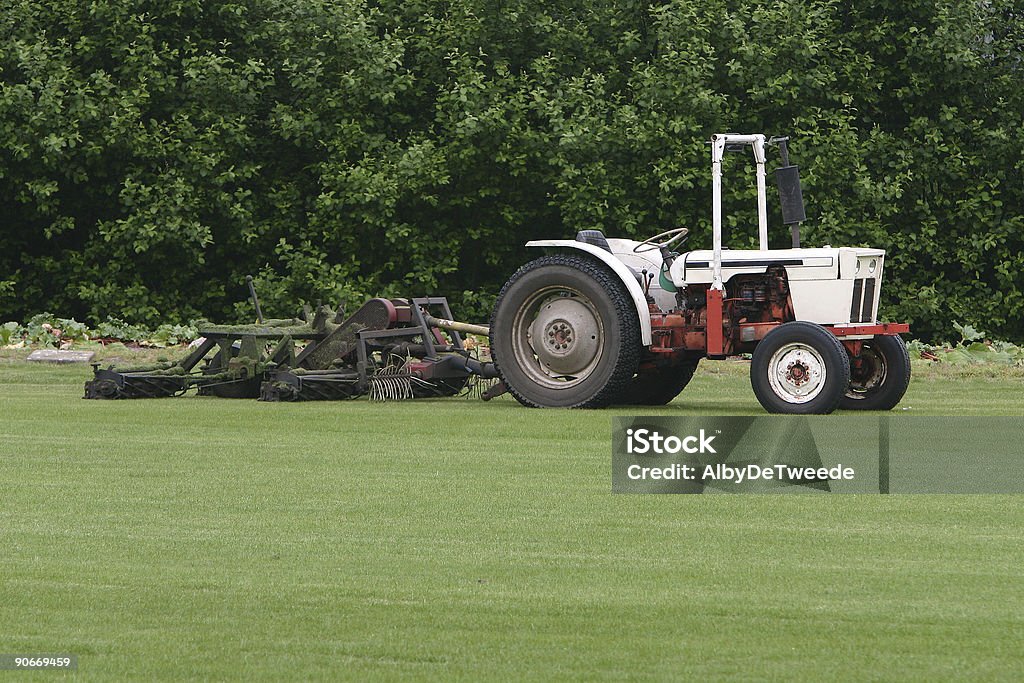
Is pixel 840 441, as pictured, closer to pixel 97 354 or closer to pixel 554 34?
pixel 97 354

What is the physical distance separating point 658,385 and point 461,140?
9.61 m

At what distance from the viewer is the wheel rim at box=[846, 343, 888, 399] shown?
13.2m

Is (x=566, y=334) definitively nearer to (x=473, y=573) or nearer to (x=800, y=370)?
(x=800, y=370)

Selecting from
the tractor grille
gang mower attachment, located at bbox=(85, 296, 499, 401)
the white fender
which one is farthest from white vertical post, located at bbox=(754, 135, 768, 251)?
gang mower attachment, located at bbox=(85, 296, 499, 401)

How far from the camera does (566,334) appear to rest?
13633 millimetres

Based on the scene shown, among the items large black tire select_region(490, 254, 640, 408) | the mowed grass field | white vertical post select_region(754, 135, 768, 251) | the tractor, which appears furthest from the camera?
white vertical post select_region(754, 135, 768, 251)

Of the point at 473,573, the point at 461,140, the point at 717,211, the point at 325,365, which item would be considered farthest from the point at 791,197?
the point at 461,140

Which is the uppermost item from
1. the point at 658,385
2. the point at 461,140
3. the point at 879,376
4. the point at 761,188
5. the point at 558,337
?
the point at 461,140

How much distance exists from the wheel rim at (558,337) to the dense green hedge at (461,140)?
855 cm

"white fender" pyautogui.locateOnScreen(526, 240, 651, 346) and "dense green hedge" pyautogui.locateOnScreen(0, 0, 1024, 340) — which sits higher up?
"dense green hedge" pyautogui.locateOnScreen(0, 0, 1024, 340)

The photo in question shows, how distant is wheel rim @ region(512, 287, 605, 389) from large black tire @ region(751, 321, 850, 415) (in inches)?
60.2

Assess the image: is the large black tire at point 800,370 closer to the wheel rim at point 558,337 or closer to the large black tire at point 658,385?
the wheel rim at point 558,337

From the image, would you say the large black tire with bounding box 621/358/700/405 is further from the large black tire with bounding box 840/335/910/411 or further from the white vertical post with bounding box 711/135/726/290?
the large black tire with bounding box 840/335/910/411

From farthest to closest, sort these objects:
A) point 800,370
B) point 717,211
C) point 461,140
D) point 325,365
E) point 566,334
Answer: point 461,140 < point 325,365 < point 566,334 < point 717,211 < point 800,370
